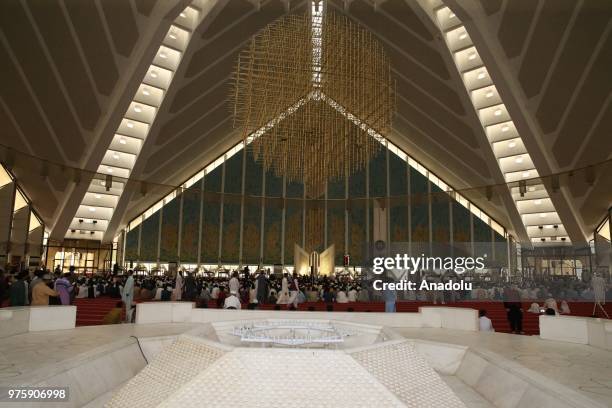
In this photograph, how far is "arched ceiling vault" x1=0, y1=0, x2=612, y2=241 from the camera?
10453 millimetres

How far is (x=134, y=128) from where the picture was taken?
15.4 metres

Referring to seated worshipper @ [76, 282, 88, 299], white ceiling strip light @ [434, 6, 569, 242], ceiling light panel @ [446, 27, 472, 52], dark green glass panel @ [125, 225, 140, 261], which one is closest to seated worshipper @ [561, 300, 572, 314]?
white ceiling strip light @ [434, 6, 569, 242]

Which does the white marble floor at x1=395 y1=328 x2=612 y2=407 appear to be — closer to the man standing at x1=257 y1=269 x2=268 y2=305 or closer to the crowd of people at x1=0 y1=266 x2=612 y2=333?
the crowd of people at x1=0 y1=266 x2=612 y2=333

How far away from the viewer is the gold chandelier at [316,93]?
7.36m

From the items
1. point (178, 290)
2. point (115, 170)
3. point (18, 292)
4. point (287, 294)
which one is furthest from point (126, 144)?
point (18, 292)

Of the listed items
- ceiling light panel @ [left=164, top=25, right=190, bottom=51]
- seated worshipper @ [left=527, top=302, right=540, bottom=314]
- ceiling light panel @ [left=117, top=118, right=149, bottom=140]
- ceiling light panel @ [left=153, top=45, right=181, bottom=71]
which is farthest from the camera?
ceiling light panel @ [left=117, top=118, right=149, bottom=140]

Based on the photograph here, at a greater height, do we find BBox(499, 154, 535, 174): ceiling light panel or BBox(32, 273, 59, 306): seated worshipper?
BBox(499, 154, 535, 174): ceiling light panel

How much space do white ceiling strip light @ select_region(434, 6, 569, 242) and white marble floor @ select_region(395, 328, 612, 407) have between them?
21.3 ft

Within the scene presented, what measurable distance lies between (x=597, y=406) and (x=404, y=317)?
14.8 feet

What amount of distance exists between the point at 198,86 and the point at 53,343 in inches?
442

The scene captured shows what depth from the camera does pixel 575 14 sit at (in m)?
9.37

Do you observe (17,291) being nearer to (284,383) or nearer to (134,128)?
(284,383)

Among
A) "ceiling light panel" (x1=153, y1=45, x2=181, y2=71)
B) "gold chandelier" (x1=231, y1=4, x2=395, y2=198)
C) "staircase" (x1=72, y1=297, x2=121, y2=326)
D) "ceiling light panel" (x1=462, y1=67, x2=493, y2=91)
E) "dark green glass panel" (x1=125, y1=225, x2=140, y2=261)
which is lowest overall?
"staircase" (x1=72, y1=297, x2=121, y2=326)

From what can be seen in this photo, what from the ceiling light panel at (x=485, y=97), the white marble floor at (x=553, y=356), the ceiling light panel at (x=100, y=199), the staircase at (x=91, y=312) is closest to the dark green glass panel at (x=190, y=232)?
the ceiling light panel at (x=100, y=199)
